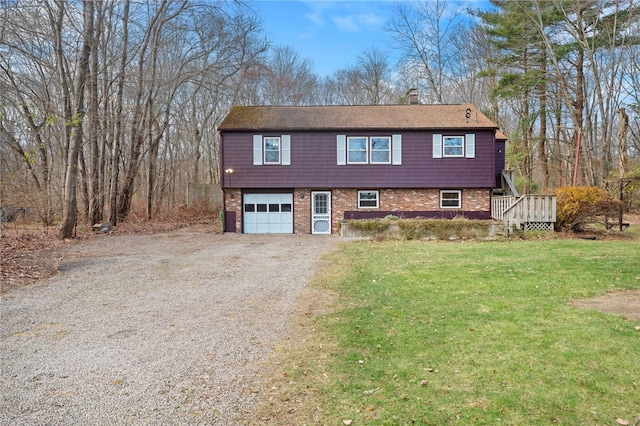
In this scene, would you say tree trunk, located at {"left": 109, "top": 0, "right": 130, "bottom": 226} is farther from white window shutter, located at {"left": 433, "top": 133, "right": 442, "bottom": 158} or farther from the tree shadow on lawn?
the tree shadow on lawn

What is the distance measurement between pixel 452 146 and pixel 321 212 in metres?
6.58

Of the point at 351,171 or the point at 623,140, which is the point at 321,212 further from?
the point at 623,140

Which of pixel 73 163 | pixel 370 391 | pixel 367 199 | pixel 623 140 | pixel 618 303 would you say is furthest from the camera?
pixel 623 140

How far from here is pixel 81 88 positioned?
1488 cm

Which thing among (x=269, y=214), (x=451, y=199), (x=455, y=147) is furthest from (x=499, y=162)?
(x=269, y=214)

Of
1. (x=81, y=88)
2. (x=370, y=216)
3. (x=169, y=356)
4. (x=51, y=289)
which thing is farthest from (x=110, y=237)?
(x=169, y=356)

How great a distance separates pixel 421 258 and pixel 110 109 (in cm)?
1999

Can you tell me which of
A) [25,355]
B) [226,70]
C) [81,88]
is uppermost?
[226,70]

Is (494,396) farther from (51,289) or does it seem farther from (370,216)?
(370,216)

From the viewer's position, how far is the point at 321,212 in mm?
17719

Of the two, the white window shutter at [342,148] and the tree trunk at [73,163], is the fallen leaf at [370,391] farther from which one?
the white window shutter at [342,148]

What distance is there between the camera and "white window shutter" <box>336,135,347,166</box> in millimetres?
17500

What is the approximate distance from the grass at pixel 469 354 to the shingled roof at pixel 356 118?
10.9 meters

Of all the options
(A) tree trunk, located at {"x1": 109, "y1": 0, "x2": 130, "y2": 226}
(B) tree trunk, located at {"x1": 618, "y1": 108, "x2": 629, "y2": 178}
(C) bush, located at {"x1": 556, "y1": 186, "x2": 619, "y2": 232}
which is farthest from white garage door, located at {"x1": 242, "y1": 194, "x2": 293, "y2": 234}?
(B) tree trunk, located at {"x1": 618, "y1": 108, "x2": 629, "y2": 178}
